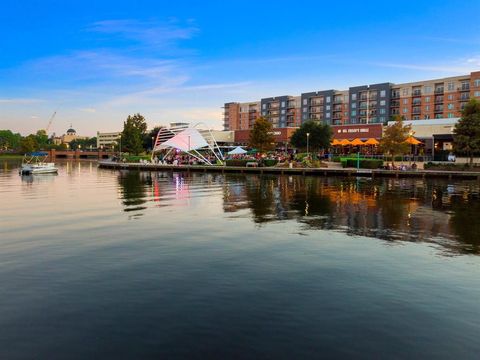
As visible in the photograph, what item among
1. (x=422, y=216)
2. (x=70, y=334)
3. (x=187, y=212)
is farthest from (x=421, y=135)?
(x=70, y=334)

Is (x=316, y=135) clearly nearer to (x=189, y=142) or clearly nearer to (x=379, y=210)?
(x=189, y=142)

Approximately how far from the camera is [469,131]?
223 ft

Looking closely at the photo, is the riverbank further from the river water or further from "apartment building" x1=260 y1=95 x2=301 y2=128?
"apartment building" x1=260 y1=95 x2=301 y2=128

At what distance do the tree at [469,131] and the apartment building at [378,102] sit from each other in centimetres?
4838

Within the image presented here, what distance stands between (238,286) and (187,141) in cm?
8851

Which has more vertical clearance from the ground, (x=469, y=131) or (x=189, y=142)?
(x=469, y=131)

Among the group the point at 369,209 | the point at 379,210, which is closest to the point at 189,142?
the point at 369,209

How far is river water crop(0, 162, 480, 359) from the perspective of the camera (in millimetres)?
9984

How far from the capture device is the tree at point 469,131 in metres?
67.3

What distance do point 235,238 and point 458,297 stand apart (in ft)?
34.0

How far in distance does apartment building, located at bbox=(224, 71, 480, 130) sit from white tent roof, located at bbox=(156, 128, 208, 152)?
30458 mm

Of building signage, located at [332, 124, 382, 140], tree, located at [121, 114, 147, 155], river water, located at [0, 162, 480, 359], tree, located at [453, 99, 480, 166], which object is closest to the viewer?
river water, located at [0, 162, 480, 359]

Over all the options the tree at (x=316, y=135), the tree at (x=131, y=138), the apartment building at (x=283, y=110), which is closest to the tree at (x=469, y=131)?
the tree at (x=316, y=135)

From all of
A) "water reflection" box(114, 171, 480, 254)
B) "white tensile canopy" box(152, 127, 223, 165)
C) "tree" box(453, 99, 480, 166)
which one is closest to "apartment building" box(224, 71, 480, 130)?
"white tensile canopy" box(152, 127, 223, 165)
